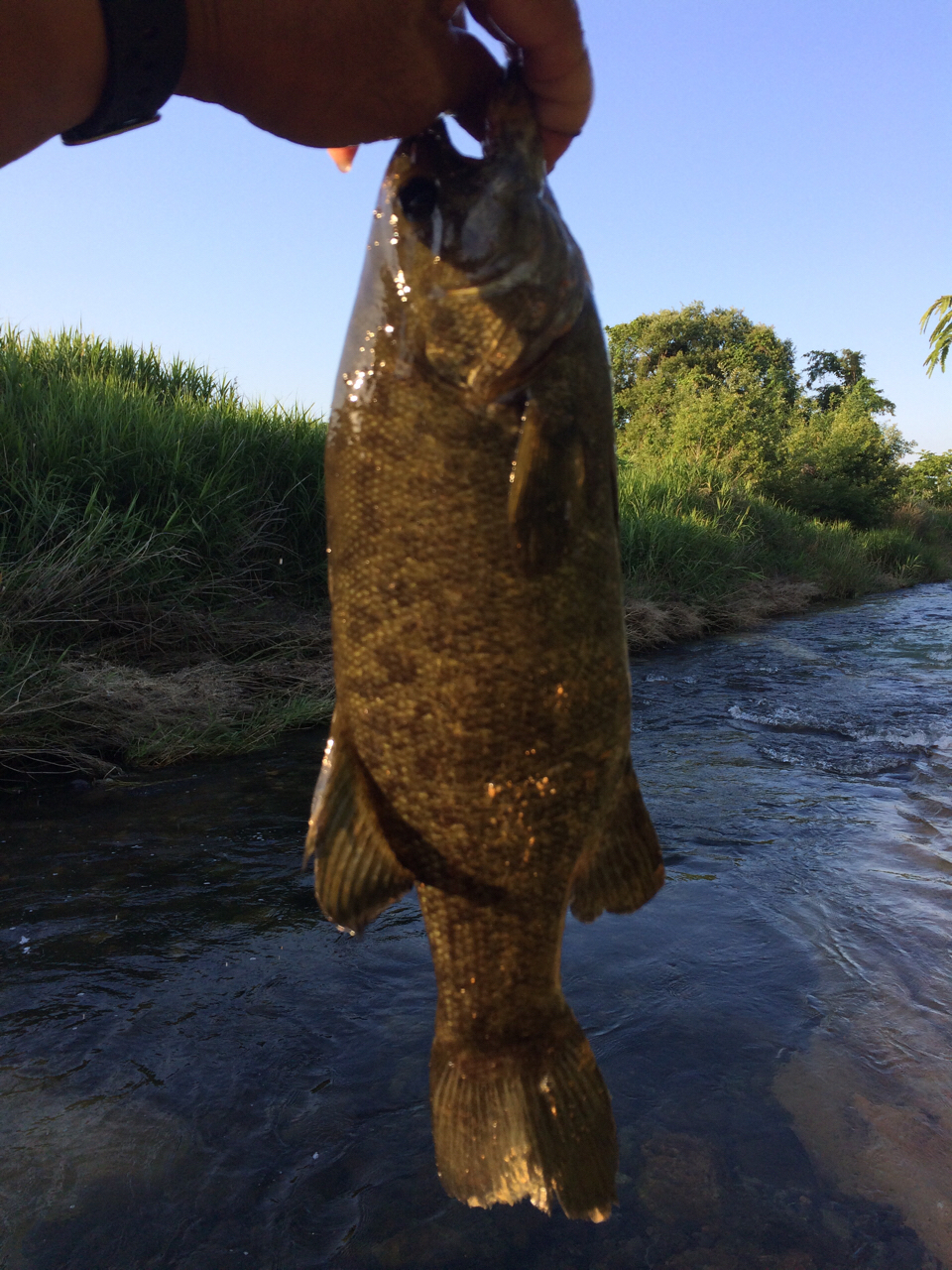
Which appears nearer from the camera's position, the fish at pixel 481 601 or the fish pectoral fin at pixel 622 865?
the fish at pixel 481 601

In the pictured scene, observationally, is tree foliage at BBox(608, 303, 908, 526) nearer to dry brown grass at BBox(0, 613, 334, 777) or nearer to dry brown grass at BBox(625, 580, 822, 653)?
dry brown grass at BBox(625, 580, 822, 653)

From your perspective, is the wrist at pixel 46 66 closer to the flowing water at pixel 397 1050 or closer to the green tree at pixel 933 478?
the flowing water at pixel 397 1050

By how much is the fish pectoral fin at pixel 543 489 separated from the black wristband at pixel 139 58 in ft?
3.27

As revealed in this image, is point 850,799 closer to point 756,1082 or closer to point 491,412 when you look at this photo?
point 756,1082

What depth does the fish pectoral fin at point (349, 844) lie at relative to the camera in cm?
160

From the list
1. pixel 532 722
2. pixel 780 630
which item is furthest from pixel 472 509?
pixel 780 630

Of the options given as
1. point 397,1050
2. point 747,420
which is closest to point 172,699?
point 397,1050

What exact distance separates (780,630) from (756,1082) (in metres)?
12.9

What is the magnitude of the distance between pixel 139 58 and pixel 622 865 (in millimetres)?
1862

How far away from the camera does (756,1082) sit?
10.5 feet

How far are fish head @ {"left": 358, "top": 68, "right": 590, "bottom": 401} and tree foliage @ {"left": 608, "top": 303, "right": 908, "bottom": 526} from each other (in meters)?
21.9

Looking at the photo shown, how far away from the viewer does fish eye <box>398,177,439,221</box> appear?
158 cm

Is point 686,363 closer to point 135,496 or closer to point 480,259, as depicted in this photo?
point 135,496

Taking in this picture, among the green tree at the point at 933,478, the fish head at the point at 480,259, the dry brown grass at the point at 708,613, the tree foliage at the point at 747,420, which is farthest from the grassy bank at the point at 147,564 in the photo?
the green tree at the point at 933,478
